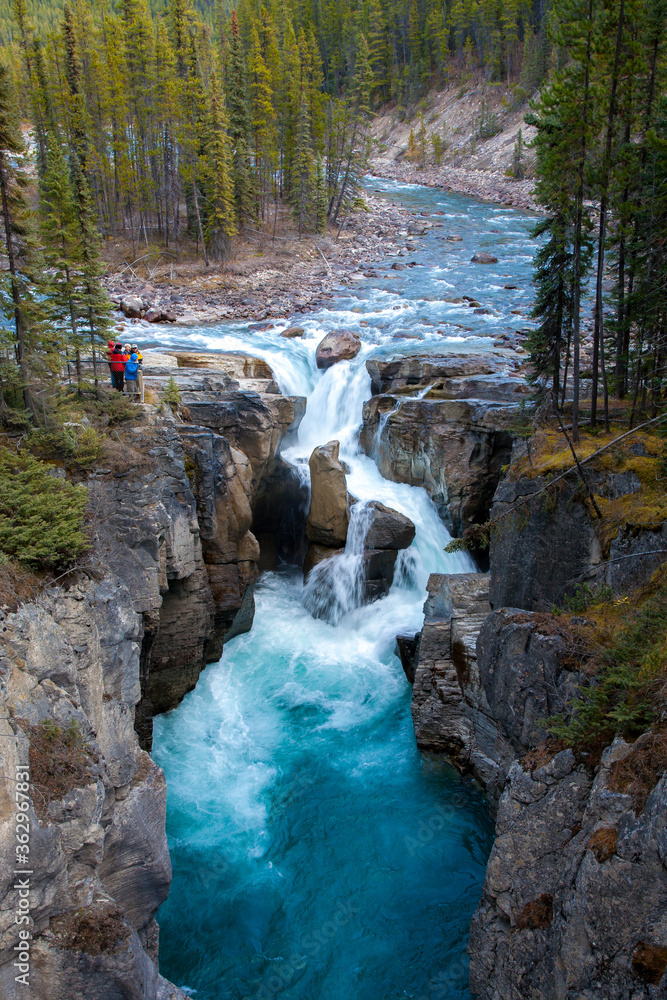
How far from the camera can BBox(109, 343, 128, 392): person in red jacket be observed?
15609mm

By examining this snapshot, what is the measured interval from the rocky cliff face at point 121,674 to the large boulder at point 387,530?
3.77m

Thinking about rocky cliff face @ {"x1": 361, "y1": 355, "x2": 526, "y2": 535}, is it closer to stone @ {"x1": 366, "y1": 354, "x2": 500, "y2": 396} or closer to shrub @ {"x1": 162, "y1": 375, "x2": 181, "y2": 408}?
stone @ {"x1": 366, "y1": 354, "x2": 500, "y2": 396}

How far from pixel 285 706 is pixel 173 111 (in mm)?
39868

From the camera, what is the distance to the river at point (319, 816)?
10375mm

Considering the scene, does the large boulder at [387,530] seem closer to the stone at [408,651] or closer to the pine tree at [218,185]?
the stone at [408,651]

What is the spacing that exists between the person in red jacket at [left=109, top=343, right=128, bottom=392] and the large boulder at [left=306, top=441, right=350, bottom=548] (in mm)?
7050

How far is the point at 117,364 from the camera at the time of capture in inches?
616

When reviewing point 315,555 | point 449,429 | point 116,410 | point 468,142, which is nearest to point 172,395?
point 116,410

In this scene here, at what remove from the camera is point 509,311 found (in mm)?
31266

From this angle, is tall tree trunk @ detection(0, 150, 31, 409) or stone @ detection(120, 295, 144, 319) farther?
stone @ detection(120, 295, 144, 319)

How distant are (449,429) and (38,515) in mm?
13443

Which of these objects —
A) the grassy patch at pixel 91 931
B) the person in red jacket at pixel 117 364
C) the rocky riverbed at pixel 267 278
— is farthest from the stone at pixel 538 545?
the rocky riverbed at pixel 267 278

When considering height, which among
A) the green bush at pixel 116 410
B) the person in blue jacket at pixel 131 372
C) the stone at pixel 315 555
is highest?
the person in blue jacket at pixel 131 372

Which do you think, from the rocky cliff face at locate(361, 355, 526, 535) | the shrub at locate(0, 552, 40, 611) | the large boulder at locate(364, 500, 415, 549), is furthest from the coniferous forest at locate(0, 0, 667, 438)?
the large boulder at locate(364, 500, 415, 549)
